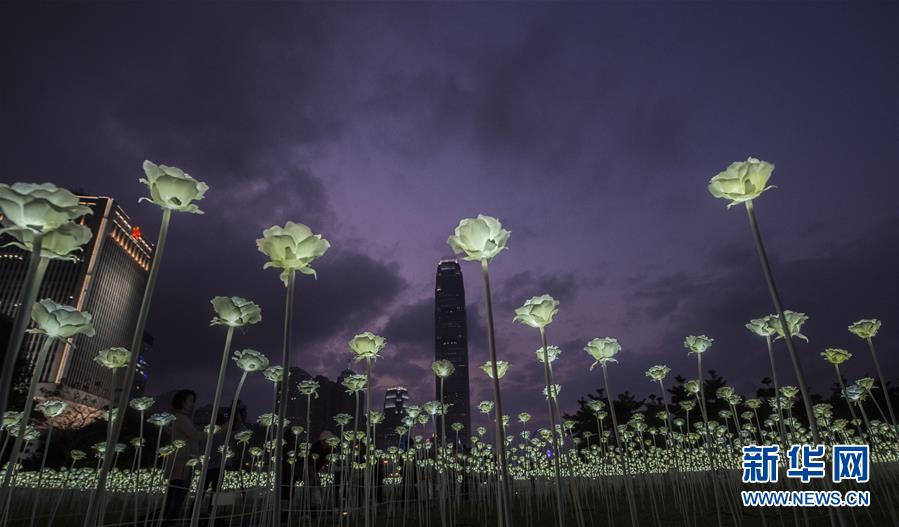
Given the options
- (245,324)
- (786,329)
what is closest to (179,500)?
(245,324)

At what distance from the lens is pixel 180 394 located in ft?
26.4

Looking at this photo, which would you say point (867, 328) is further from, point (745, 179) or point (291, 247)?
point (291, 247)

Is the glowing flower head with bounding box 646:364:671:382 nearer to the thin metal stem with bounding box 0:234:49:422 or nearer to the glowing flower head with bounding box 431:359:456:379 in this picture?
the glowing flower head with bounding box 431:359:456:379

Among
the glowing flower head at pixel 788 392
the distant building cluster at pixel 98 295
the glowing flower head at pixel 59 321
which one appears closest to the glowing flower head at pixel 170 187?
the glowing flower head at pixel 59 321

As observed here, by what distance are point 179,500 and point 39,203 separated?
7.14 m

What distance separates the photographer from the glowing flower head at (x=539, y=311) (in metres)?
5.01

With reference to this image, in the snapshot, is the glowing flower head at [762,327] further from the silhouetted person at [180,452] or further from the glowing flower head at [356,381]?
the silhouetted person at [180,452]

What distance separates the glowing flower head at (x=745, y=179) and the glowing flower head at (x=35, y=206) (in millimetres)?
5130

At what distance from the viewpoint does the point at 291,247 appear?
12.0ft

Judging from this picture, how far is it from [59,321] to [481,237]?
3.74m

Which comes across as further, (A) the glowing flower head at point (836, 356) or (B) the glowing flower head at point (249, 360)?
(A) the glowing flower head at point (836, 356)

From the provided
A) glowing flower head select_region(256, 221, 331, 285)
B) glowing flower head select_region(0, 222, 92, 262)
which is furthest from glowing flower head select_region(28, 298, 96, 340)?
glowing flower head select_region(256, 221, 331, 285)

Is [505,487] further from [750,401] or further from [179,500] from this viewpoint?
[750,401]

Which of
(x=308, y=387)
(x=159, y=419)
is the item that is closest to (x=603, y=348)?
(x=308, y=387)
